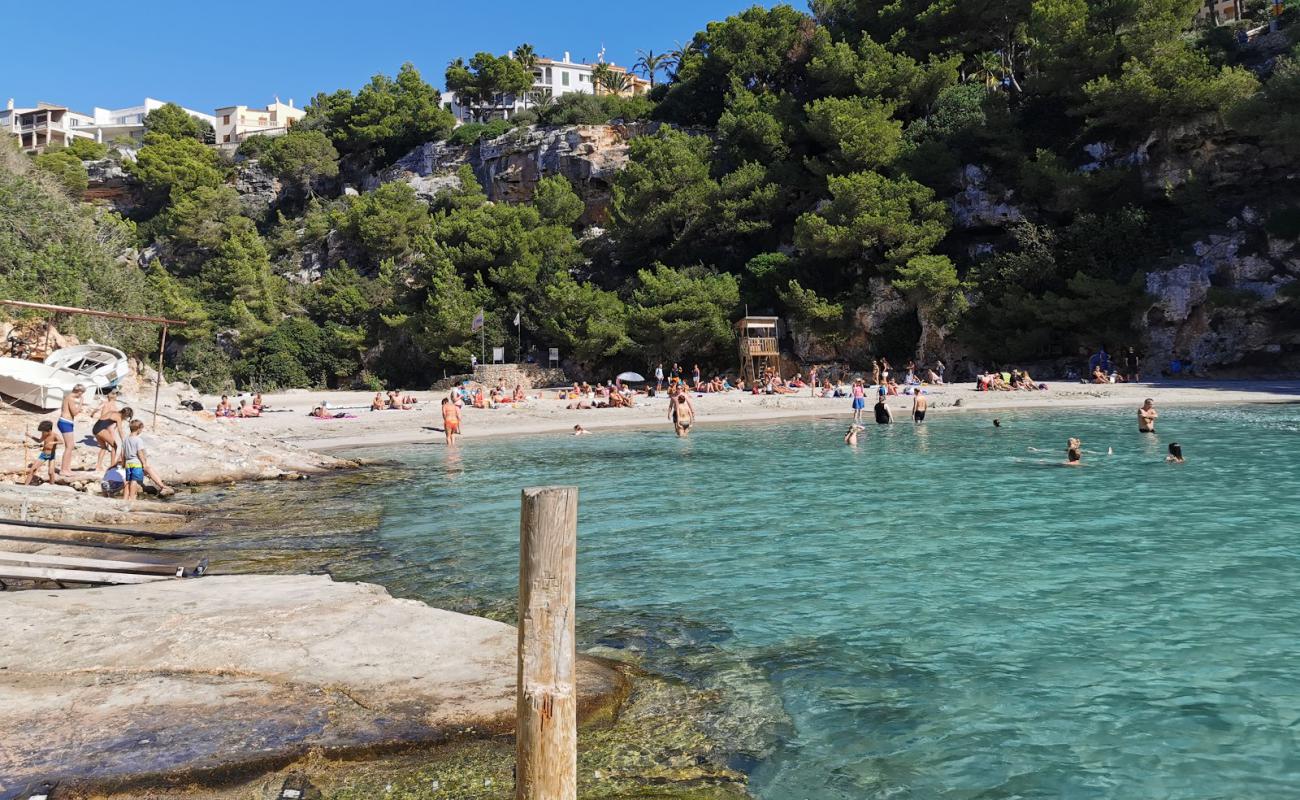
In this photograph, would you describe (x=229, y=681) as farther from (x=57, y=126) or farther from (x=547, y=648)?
(x=57, y=126)

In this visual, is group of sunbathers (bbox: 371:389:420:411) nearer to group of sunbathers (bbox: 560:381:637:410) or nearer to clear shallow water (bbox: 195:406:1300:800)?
group of sunbathers (bbox: 560:381:637:410)

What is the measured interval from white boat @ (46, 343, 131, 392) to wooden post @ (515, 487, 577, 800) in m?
19.4

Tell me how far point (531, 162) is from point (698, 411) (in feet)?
107

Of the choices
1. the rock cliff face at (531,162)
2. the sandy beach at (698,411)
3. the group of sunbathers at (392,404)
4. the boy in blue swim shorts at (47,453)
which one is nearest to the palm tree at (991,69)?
the rock cliff face at (531,162)

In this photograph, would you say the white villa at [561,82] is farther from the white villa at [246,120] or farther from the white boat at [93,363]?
the white boat at [93,363]

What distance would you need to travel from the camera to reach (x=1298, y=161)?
30859 millimetres

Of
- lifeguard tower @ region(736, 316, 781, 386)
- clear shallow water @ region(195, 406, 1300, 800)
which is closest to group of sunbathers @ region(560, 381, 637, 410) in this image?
lifeguard tower @ region(736, 316, 781, 386)

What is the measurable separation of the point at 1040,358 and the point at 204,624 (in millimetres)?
35755

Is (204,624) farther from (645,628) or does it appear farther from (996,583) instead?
(996,583)

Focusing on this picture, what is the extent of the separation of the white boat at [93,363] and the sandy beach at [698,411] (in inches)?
106

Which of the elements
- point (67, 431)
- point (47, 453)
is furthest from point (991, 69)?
point (47, 453)

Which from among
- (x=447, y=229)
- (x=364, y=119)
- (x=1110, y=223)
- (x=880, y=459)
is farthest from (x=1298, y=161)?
(x=364, y=119)

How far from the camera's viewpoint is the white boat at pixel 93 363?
62.5 ft

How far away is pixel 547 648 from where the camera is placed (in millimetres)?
3467
